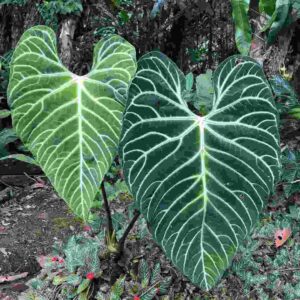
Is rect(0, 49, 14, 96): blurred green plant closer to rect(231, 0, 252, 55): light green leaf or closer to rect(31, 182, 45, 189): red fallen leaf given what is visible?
rect(31, 182, 45, 189): red fallen leaf

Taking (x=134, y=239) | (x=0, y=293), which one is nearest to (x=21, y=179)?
(x=0, y=293)

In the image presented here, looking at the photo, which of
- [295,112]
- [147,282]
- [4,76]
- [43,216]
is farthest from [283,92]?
[4,76]

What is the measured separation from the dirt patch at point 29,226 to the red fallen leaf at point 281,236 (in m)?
0.88

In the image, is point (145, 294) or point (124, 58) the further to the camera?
point (145, 294)

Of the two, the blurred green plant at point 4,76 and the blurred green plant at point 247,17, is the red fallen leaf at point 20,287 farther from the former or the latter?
the blurred green plant at point 4,76

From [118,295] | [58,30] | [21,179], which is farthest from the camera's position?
[58,30]

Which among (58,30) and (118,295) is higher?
(58,30)

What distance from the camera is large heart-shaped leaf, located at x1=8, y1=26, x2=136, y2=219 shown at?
1.01 metres

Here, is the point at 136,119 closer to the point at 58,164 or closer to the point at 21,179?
the point at 58,164

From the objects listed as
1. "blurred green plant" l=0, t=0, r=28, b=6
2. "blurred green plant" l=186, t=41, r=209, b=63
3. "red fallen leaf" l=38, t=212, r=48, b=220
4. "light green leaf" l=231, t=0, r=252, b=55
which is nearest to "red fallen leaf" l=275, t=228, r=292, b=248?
"light green leaf" l=231, t=0, r=252, b=55

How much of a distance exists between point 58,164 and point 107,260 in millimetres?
599

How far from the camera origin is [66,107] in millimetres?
1042

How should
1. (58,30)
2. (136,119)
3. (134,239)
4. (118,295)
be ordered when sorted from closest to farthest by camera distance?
1. (136,119)
2. (118,295)
3. (134,239)
4. (58,30)

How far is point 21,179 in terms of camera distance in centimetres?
299
